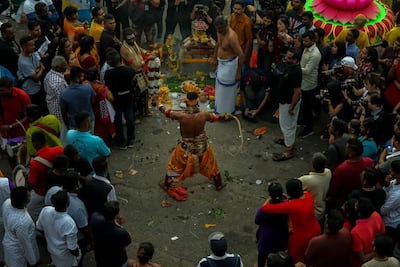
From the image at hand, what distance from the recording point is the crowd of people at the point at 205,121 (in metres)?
5.82

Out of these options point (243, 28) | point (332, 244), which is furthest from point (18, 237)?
point (243, 28)

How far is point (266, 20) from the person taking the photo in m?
9.59

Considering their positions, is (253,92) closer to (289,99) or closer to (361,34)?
(289,99)

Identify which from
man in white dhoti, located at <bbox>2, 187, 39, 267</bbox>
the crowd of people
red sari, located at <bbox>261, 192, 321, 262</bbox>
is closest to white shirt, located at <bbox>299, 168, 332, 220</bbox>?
the crowd of people

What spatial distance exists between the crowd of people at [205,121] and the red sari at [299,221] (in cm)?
1

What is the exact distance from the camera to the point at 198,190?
8.36 meters

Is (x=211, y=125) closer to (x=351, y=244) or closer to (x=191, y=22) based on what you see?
(x=191, y=22)

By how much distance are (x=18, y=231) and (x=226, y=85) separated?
4.80m

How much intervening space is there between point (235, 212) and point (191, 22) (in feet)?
17.1

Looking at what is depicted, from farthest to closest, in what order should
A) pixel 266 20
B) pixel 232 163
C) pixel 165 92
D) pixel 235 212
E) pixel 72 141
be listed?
1. pixel 165 92
2. pixel 266 20
3. pixel 232 163
4. pixel 235 212
5. pixel 72 141

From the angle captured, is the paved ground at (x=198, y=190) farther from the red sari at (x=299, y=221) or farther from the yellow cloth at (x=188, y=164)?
the red sari at (x=299, y=221)

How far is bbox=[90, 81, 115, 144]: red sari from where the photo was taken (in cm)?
839

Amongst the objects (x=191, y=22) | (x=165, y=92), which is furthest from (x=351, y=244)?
(x=191, y=22)

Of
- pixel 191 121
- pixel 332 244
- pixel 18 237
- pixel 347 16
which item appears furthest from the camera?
pixel 347 16
